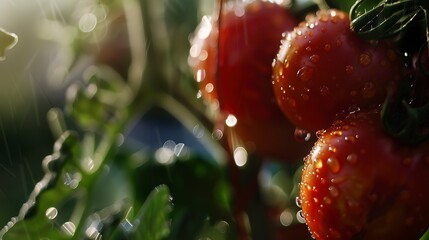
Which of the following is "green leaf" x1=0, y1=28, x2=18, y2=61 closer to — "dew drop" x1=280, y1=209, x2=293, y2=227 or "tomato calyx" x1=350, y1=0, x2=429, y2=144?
"tomato calyx" x1=350, y1=0, x2=429, y2=144

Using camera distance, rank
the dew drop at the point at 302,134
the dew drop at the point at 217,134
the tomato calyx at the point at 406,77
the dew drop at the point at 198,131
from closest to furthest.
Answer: the tomato calyx at the point at 406,77
the dew drop at the point at 302,134
the dew drop at the point at 217,134
the dew drop at the point at 198,131

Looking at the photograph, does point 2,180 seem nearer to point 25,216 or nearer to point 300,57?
point 25,216

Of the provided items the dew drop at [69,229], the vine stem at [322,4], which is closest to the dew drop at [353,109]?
the vine stem at [322,4]

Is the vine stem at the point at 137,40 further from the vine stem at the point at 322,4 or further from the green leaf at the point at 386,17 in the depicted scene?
the green leaf at the point at 386,17

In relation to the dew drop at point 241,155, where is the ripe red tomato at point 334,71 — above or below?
above

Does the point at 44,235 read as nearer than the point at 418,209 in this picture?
No

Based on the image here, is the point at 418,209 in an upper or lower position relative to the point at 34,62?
upper

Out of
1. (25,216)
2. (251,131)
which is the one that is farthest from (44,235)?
(251,131)
